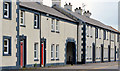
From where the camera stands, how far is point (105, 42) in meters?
54.1

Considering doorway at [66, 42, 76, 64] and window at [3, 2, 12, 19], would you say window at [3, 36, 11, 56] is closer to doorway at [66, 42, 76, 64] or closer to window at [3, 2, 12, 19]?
window at [3, 2, 12, 19]

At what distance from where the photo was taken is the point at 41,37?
30.1m

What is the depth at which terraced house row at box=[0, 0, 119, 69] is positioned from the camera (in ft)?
78.7

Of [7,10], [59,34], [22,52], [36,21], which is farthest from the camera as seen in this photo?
[59,34]

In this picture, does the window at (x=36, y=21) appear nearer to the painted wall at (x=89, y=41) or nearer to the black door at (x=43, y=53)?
the black door at (x=43, y=53)

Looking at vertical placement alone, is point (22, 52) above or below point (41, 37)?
below

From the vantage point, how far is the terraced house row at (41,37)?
2400 cm

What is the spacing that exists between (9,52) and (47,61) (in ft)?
25.4

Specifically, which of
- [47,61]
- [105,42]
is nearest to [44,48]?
[47,61]

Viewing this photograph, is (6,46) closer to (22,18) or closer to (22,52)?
(22,52)

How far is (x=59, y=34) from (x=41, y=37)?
5.05 metres

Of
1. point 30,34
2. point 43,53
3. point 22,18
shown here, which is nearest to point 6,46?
point 22,18

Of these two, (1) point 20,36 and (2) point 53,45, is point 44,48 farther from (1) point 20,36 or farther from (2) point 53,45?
(1) point 20,36

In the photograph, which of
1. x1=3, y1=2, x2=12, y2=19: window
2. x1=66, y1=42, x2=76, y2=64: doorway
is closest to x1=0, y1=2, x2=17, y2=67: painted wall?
x1=3, y1=2, x2=12, y2=19: window
